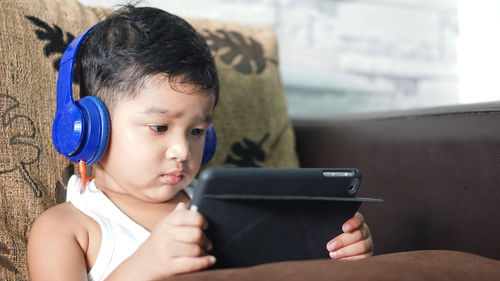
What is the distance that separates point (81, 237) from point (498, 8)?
5.91ft

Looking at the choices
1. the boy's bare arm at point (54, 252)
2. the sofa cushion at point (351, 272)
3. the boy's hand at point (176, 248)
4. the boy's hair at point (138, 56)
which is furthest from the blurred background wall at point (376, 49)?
the sofa cushion at point (351, 272)

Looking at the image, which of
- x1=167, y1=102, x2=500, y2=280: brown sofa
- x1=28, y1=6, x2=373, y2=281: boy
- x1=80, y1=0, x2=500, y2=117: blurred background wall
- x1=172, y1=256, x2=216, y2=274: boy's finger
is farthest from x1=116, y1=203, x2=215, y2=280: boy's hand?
x1=80, y1=0, x2=500, y2=117: blurred background wall

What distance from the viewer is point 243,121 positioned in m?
1.22

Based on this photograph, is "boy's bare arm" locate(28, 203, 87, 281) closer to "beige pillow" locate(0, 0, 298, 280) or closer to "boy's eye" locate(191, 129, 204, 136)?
"beige pillow" locate(0, 0, 298, 280)

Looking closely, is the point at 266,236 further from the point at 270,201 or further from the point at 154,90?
the point at 154,90

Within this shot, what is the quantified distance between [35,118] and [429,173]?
0.74 meters

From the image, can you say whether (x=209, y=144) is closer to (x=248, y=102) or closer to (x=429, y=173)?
(x=248, y=102)

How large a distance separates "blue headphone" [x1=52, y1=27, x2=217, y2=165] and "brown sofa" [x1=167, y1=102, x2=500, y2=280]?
575mm

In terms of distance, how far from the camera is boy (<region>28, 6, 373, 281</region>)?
0.80 meters

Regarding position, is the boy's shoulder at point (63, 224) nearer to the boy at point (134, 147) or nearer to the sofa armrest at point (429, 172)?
the boy at point (134, 147)

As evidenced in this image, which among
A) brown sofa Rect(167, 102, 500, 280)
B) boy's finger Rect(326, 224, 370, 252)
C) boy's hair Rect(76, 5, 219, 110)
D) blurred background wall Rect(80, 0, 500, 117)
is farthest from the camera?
blurred background wall Rect(80, 0, 500, 117)

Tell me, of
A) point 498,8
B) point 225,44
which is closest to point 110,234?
point 225,44

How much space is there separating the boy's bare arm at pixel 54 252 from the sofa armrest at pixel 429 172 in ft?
1.94

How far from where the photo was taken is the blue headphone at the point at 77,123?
0.81 metres
